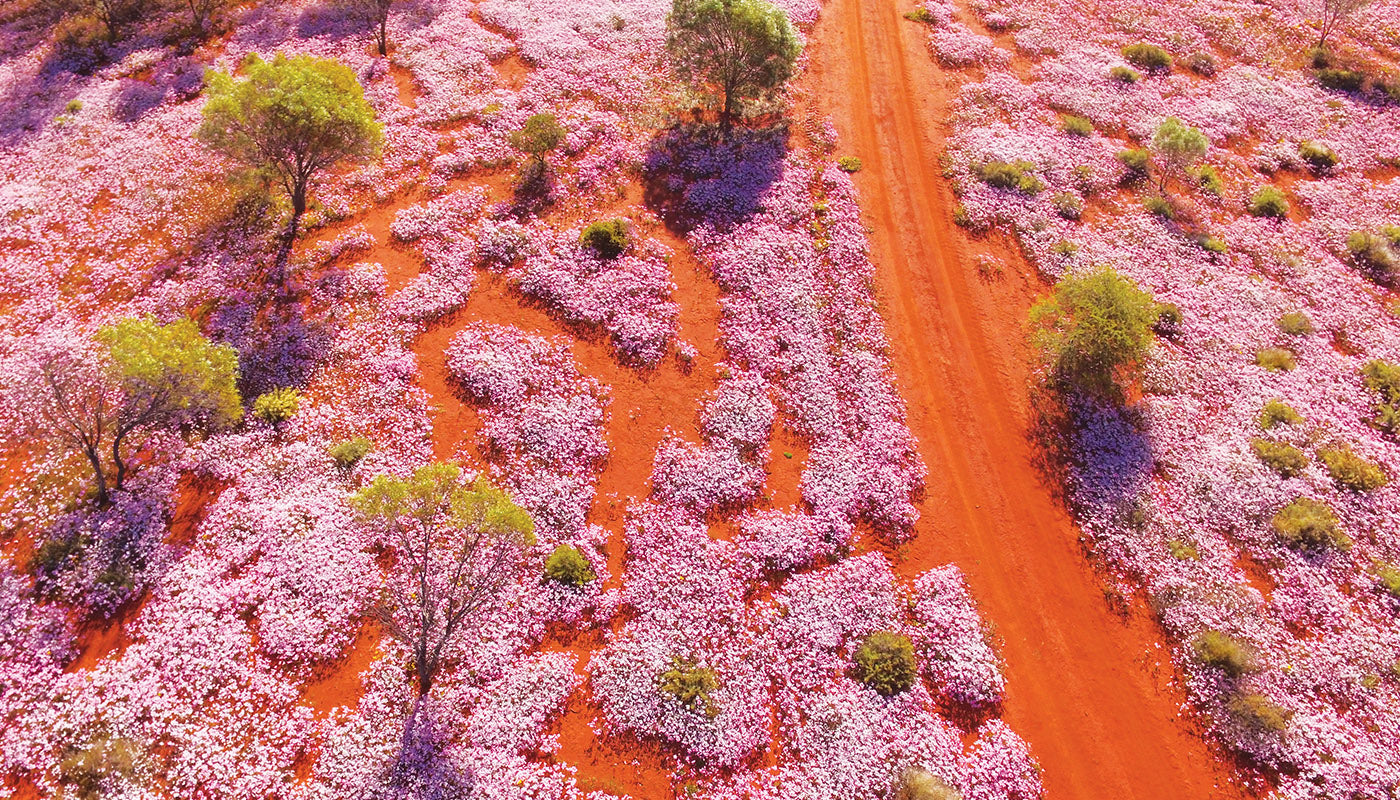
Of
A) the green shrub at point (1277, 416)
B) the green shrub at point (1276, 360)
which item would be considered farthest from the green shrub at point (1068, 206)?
the green shrub at point (1277, 416)

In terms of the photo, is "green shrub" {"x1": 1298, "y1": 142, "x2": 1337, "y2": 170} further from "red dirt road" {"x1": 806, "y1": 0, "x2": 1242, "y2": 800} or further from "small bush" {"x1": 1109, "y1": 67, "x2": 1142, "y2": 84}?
"red dirt road" {"x1": 806, "y1": 0, "x2": 1242, "y2": 800}

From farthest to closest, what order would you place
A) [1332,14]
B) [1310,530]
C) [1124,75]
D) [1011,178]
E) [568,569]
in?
[1332,14]
[1124,75]
[1011,178]
[1310,530]
[568,569]

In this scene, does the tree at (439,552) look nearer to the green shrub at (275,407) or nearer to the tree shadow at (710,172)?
the green shrub at (275,407)

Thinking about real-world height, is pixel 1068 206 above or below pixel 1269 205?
below

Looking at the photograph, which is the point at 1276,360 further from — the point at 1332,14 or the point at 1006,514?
the point at 1332,14

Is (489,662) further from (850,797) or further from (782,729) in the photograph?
(850,797)

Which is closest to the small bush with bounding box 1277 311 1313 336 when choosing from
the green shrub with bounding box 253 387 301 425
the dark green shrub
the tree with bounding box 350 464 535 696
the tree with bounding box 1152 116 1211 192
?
the tree with bounding box 1152 116 1211 192

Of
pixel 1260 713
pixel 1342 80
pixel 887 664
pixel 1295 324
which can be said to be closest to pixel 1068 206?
pixel 1295 324
